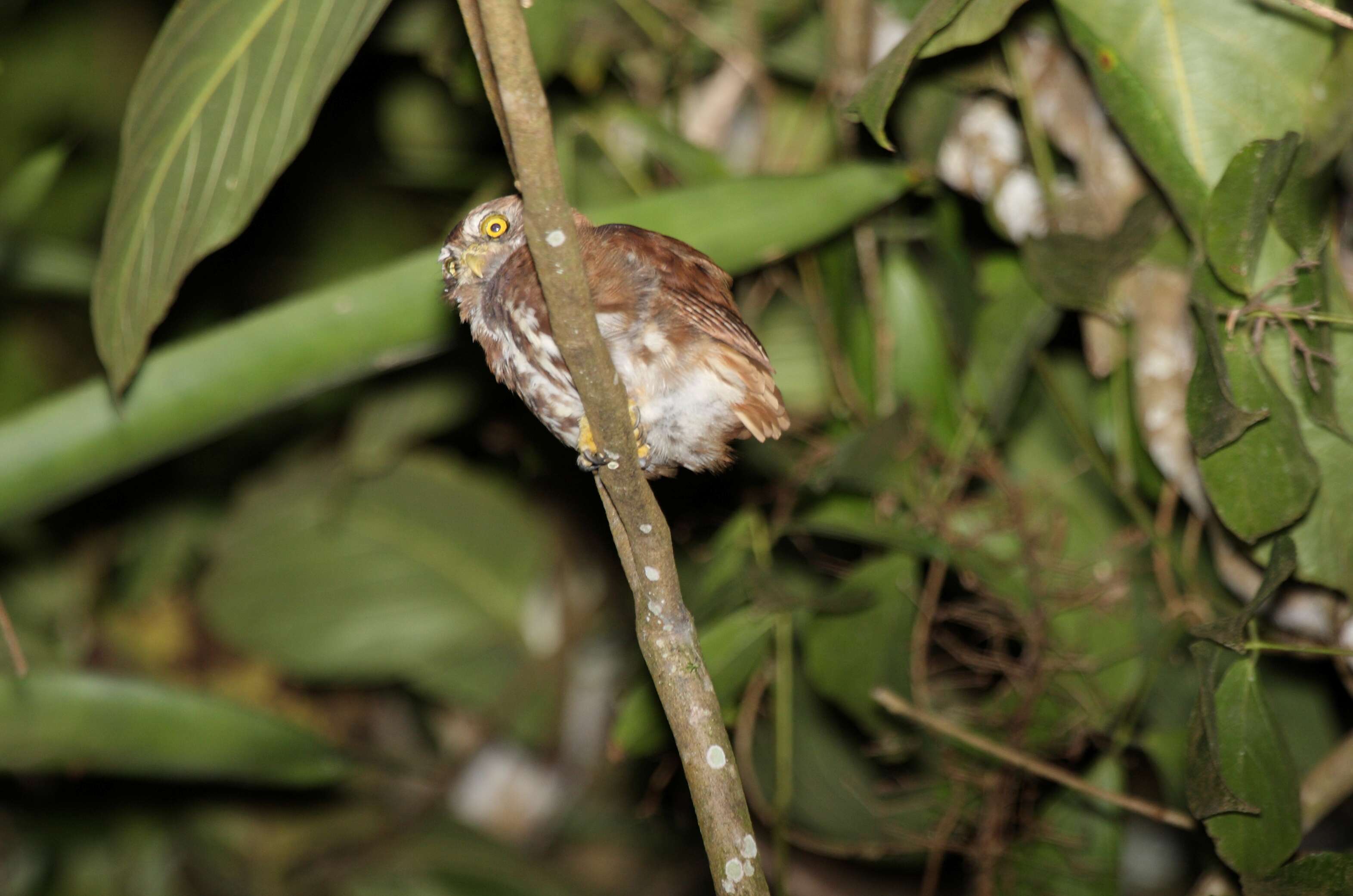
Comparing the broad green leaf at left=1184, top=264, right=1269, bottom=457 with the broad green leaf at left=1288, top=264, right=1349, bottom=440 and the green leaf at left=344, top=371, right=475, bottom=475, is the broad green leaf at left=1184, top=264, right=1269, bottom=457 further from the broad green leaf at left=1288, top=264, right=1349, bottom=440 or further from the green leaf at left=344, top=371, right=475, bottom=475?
the green leaf at left=344, top=371, right=475, bottom=475

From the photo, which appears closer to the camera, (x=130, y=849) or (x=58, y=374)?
(x=130, y=849)

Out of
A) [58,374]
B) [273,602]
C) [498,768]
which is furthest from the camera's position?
[498,768]

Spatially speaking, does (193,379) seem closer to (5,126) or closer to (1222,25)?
(1222,25)

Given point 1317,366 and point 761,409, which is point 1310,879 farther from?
point 761,409

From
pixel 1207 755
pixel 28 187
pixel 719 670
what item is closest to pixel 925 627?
pixel 719 670

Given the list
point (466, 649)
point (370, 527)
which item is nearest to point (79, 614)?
point (370, 527)
